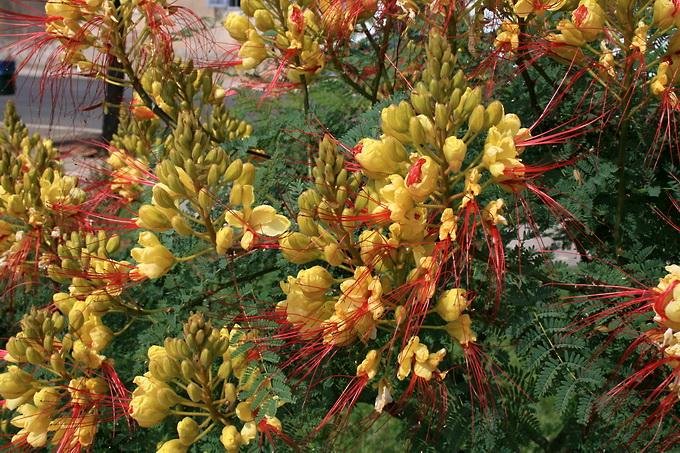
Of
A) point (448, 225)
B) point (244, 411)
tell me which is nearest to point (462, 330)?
point (448, 225)

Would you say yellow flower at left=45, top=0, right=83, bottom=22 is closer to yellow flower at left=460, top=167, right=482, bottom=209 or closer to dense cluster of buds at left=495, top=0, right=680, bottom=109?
dense cluster of buds at left=495, top=0, right=680, bottom=109

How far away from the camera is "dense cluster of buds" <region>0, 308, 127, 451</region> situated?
7.43ft

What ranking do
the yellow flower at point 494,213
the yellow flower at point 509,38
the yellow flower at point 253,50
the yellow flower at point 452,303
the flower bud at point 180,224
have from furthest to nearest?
the yellow flower at point 253,50 < the yellow flower at point 509,38 < the flower bud at point 180,224 < the yellow flower at point 452,303 < the yellow flower at point 494,213

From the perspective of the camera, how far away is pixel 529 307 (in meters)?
2.21

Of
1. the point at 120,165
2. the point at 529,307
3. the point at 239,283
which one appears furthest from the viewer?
the point at 120,165

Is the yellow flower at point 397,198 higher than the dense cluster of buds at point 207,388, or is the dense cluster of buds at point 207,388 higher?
the yellow flower at point 397,198

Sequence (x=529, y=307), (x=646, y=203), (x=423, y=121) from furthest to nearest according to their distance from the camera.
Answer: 1. (x=646, y=203)
2. (x=529, y=307)
3. (x=423, y=121)

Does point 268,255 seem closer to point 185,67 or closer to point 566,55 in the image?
point 185,67

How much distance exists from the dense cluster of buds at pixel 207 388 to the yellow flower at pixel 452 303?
19.0 inches

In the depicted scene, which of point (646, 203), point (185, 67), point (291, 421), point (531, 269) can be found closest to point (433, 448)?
point (291, 421)

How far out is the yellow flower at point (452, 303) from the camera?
194 centimetres

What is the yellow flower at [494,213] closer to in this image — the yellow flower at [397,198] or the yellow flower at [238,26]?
the yellow flower at [397,198]

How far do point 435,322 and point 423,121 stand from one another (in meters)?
0.68

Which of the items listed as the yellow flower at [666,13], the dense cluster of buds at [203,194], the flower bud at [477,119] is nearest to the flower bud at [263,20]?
the dense cluster of buds at [203,194]
